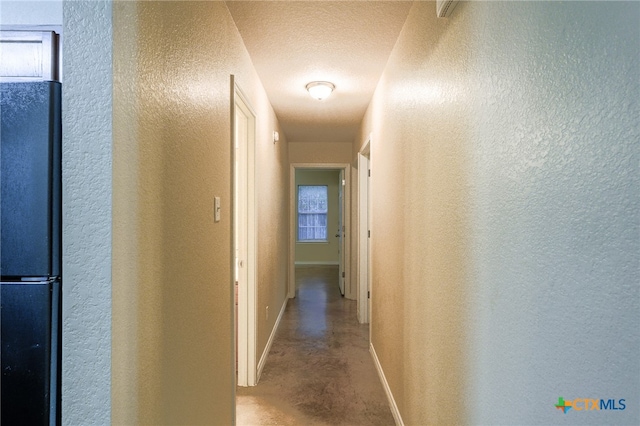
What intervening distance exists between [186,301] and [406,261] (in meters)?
1.20

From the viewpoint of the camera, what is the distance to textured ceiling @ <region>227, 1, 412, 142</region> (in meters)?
1.83

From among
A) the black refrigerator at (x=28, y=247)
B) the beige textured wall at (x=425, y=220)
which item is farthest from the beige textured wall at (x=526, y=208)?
the black refrigerator at (x=28, y=247)

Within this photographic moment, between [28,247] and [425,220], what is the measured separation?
1419 mm

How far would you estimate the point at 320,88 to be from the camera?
114 inches

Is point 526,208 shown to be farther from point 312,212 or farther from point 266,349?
point 312,212

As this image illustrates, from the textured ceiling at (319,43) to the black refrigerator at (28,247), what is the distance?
127 cm

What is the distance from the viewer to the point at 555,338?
755mm

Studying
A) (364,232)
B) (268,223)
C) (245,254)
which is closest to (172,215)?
(245,254)

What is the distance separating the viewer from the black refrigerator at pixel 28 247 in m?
0.84

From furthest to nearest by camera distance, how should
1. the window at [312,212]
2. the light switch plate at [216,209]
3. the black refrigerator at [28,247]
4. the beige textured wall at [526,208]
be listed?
1. the window at [312,212]
2. the light switch plate at [216,209]
3. the black refrigerator at [28,247]
4. the beige textured wall at [526,208]

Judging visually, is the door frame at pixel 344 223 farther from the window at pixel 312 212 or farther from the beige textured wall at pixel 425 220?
the window at pixel 312 212

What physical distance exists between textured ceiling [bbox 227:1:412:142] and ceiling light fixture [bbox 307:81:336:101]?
0.19 ft

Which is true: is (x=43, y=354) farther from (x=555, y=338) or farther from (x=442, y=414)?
(x=442, y=414)

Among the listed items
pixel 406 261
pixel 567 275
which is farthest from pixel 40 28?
pixel 406 261
